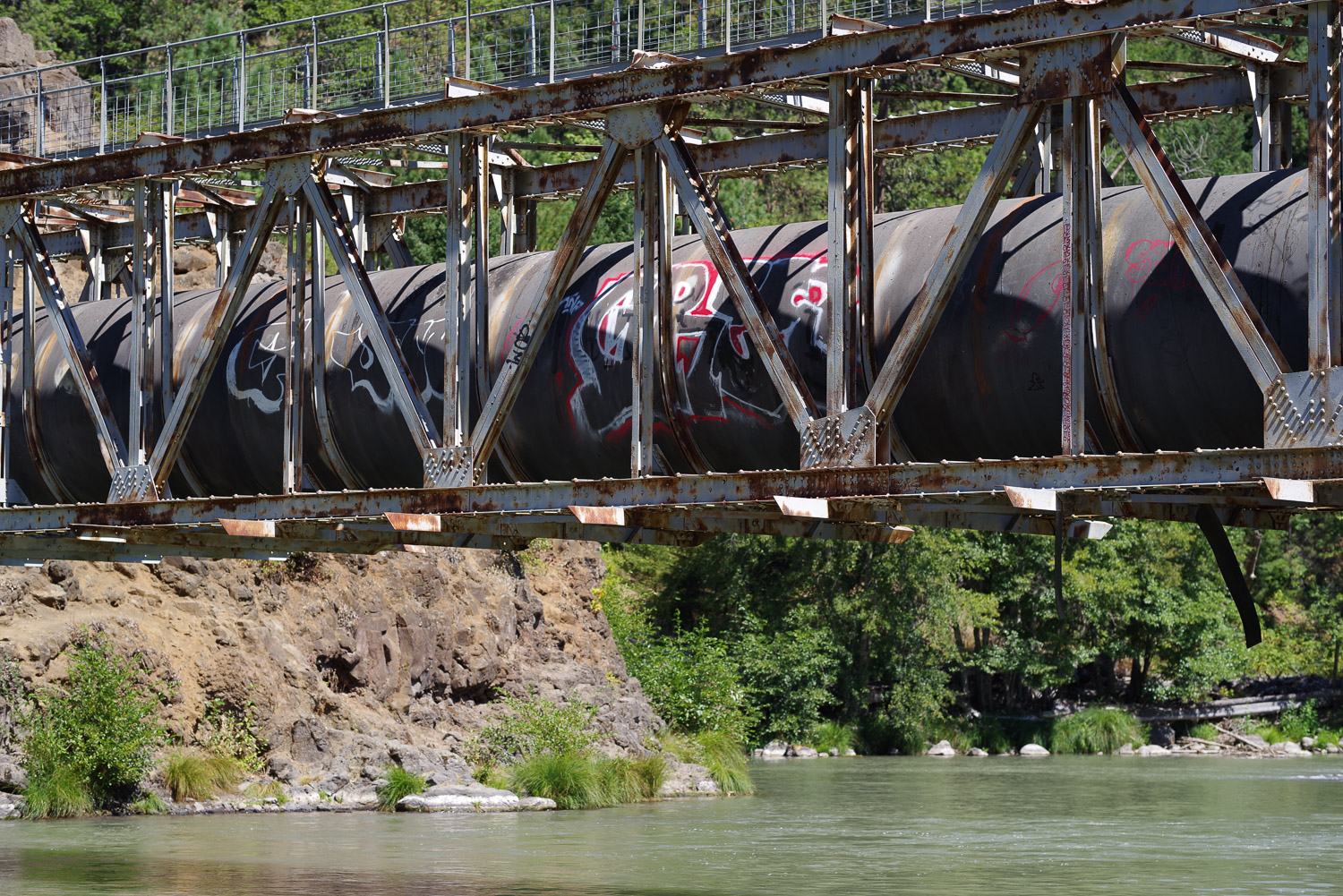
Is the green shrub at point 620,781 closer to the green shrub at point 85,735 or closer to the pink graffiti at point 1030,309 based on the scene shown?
the green shrub at point 85,735

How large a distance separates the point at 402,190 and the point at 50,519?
5.09 m

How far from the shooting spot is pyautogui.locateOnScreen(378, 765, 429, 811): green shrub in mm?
33062

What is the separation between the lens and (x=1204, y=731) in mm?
60500

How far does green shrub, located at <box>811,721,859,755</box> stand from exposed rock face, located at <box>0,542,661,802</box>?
15399mm

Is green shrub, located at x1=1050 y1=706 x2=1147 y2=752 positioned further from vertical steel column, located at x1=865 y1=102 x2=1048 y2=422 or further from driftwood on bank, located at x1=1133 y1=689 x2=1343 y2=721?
vertical steel column, located at x1=865 y1=102 x2=1048 y2=422

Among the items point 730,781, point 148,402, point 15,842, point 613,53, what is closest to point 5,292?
point 148,402

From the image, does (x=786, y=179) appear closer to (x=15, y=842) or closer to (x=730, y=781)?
(x=730, y=781)

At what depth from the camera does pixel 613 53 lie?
16656 mm

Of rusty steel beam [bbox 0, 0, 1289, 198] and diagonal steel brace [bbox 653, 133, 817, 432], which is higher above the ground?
rusty steel beam [bbox 0, 0, 1289, 198]

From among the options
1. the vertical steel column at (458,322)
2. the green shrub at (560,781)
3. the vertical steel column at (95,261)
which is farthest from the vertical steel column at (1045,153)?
the green shrub at (560,781)

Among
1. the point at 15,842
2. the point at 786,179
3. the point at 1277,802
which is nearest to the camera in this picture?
the point at 15,842

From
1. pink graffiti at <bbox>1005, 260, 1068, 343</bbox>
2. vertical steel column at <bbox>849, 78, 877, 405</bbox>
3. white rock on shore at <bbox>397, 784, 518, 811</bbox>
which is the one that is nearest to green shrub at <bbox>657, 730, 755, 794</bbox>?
white rock on shore at <bbox>397, 784, 518, 811</bbox>

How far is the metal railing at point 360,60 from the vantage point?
57.1 feet

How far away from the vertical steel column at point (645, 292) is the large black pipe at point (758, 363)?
0.42 meters
